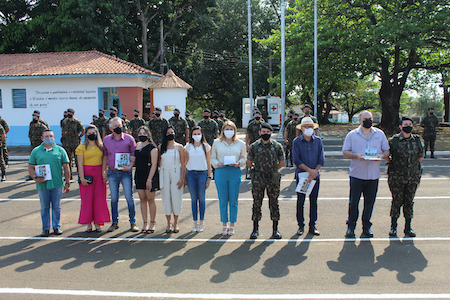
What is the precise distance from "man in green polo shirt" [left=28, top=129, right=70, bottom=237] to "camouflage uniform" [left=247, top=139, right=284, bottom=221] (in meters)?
3.19

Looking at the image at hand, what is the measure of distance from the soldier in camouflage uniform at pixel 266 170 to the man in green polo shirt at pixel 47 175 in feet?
10.5

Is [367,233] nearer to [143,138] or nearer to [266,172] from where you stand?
[266,172]

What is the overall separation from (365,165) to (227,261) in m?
2.70

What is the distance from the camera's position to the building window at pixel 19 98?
21938mm

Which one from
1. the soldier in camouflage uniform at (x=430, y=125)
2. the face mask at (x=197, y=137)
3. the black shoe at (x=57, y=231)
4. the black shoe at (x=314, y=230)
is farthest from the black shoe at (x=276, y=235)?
the soldier in camouflage uniform at (x=430, y=125)

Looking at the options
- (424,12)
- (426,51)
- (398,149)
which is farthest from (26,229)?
(426,51)

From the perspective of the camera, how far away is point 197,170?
7105mm

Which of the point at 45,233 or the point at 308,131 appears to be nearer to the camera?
the point at 308,131

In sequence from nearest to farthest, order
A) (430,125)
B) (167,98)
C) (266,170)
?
(266,170) < (430,125) < (167,98)

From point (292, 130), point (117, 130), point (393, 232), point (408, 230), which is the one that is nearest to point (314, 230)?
point (393, 232)

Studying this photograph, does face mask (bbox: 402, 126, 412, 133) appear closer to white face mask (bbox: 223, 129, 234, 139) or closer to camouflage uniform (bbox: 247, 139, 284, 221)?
camouflage uniform (bbox: 247, 139, 284, 221)

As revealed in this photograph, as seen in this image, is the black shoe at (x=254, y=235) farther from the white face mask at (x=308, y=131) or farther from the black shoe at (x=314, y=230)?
the white face mask at (x=308, y=131)

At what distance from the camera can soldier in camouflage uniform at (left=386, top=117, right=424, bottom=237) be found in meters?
6.63

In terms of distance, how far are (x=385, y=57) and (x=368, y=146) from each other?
66.7 ft
